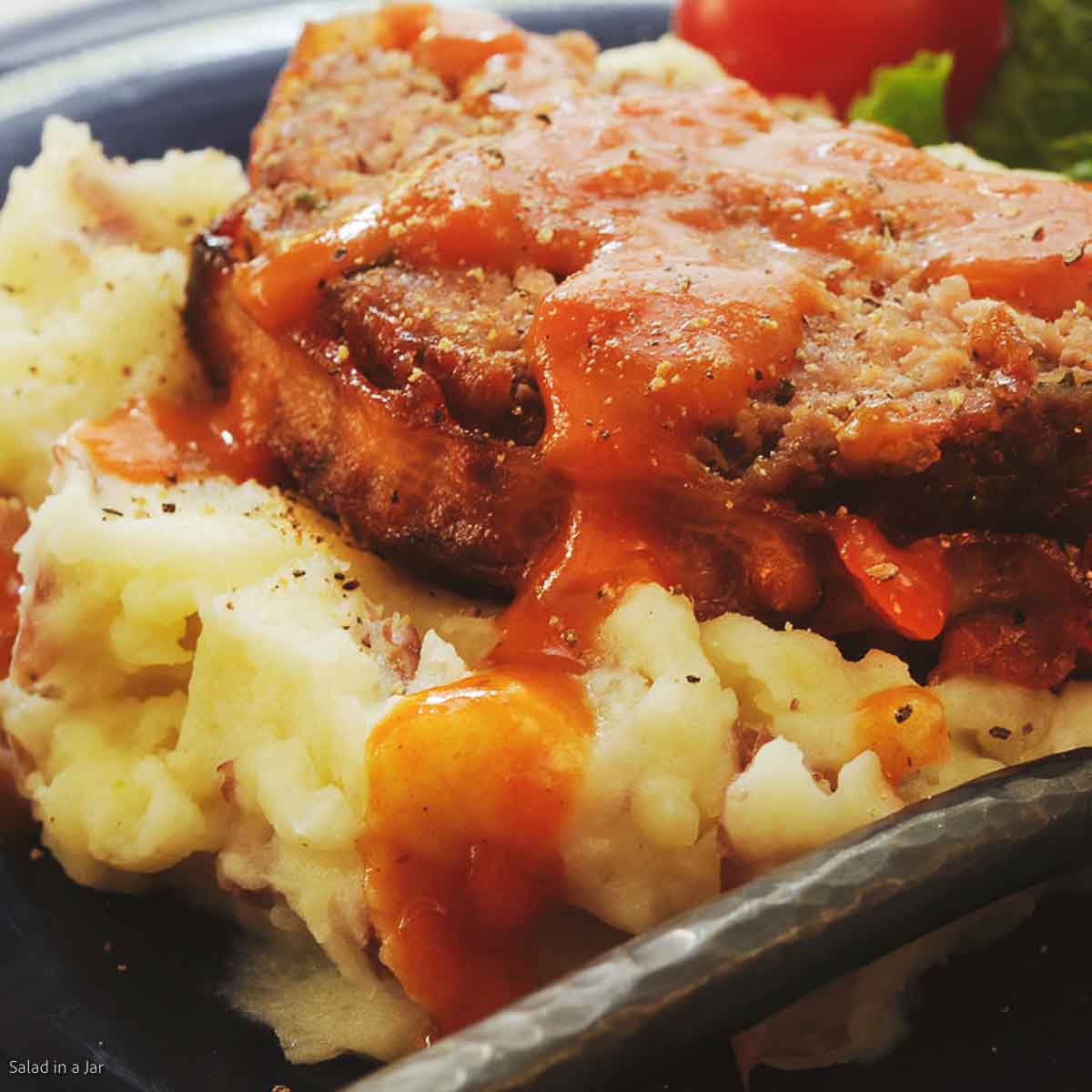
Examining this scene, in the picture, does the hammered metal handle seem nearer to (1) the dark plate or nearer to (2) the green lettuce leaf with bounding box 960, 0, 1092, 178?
(1) the dark plate

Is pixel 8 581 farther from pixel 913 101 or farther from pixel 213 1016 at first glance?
pixel 913 101

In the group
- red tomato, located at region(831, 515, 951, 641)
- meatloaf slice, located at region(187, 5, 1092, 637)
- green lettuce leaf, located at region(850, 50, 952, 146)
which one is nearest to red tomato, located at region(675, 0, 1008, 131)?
green lettuce leaf, located at region(850, 50, 952, 146)

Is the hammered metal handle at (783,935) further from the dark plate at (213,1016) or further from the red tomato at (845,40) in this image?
the red tomato at (845,40)

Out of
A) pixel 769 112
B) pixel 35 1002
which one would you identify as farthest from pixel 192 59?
pixel 35 1002

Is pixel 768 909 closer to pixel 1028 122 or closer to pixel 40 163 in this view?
pixel 40 163

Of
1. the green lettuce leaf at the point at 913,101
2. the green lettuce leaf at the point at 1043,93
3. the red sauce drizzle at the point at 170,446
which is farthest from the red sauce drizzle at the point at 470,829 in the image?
the green lettuce leaf at the point at 1043,93
